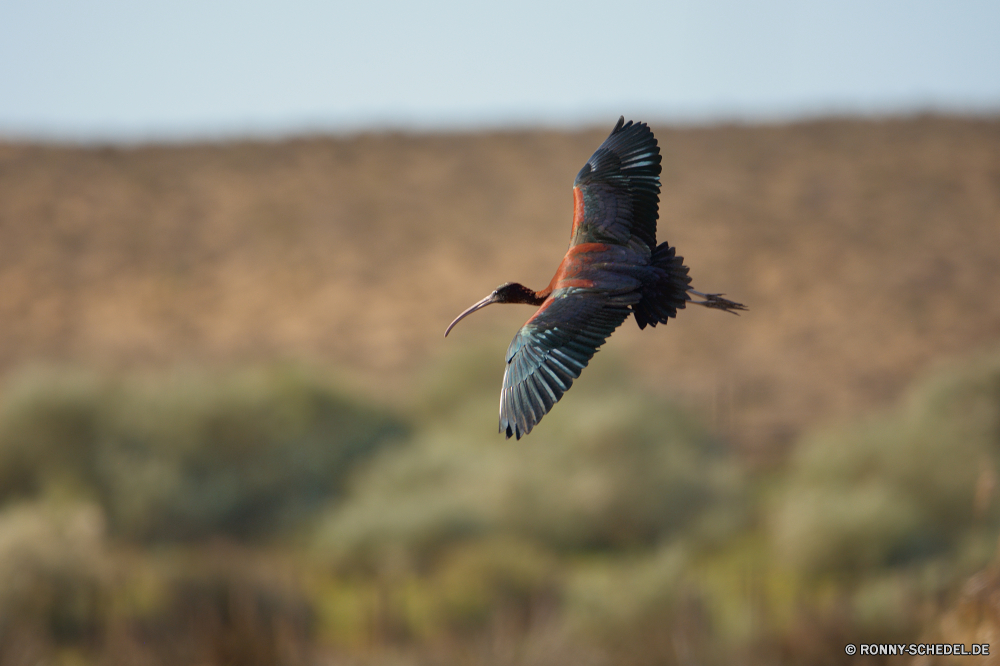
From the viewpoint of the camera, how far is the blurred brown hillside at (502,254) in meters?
24.9

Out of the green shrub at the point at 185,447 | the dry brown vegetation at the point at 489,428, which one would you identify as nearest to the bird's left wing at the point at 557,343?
the dry brown vegetation at the point at 489,428

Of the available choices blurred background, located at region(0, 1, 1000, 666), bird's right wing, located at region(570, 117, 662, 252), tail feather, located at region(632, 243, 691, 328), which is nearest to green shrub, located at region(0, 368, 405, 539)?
blurred background, located at region(0, 1, 1000, 666)

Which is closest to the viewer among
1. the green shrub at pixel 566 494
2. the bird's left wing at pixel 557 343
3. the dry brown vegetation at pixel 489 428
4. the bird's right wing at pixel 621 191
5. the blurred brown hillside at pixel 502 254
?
the bird's left wing at pixel 557 343

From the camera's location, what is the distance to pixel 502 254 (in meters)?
24.5

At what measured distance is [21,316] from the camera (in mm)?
30188

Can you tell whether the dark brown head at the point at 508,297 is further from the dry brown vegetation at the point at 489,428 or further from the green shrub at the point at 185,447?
the green shrub at the point at 185,447

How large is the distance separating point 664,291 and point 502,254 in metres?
22.8

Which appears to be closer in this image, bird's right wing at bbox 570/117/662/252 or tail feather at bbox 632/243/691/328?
tail feather at bbox 632/243/691/328

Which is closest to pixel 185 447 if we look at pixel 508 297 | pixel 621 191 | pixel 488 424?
pixel 488 424

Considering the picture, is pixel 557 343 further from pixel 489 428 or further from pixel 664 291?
pixel 489 428

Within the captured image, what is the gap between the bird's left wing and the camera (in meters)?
1.61

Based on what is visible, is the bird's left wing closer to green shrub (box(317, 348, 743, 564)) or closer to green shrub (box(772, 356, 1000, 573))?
green shrub (box(772, 356, 1000, 573))

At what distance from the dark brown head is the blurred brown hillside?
17892 mm

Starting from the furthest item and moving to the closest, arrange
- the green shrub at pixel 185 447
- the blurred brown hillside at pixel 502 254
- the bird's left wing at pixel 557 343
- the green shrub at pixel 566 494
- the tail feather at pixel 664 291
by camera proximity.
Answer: the blurred brown hillside at pixel 502 254 → the green shrub at pixel 185 447 → the green shrub at pixel 566 494 → the tail feather at pixel 664 291 → the bird's left wing at pixel 557 343
